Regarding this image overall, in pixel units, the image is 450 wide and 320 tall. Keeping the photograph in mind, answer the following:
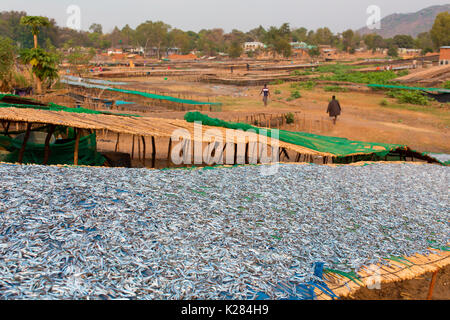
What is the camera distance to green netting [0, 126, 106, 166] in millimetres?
8281

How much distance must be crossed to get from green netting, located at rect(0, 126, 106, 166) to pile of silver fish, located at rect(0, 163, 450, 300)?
3.09 metres

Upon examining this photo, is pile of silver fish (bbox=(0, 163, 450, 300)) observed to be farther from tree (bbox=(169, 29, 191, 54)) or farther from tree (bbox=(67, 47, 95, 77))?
tree (bbox=(169, 29, 191, 54))

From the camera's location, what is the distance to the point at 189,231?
4.00 metres

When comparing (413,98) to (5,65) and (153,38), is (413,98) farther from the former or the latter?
(153,38)

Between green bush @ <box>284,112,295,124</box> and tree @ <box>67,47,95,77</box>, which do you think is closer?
green bush @ <box>284,112,295,124</box>

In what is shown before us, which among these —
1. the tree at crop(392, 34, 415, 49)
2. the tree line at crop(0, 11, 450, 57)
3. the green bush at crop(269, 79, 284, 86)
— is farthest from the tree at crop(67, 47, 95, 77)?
the tree at crop(392, 34, 415, 49)

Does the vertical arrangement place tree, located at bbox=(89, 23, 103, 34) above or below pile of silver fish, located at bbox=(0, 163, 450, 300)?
above

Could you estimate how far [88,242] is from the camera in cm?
351

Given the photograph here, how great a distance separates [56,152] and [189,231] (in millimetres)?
5688

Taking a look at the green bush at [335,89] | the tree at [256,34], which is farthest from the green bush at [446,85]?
the tree at [256,34]

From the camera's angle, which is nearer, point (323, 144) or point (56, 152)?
point (56, 152)

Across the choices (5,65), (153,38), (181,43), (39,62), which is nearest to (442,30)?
(181,43)

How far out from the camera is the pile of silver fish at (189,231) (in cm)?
316
